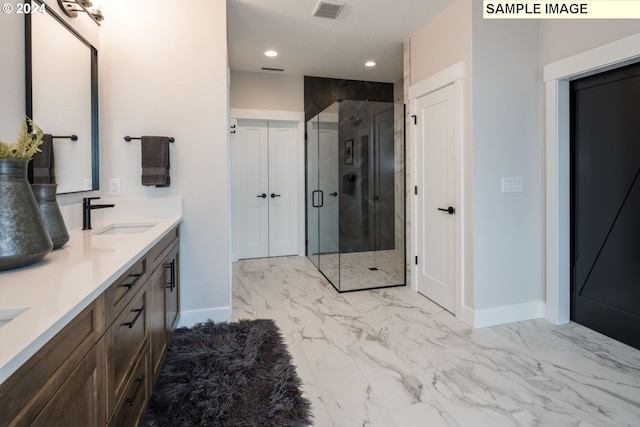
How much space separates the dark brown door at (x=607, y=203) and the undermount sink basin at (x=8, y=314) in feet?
10.5

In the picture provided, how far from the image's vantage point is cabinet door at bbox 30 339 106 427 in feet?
2.39

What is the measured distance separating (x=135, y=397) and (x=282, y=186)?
390 centimetres

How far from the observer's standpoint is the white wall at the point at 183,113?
2.49 meters

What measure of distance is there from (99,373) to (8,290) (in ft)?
1.10

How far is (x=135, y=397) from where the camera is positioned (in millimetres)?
1314

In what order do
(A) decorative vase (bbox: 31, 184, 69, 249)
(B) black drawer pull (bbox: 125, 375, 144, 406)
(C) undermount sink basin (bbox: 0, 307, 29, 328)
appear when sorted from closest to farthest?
(C) undermount sink basin (bbox: 0, 307, 29, 328), (B) black drawer pull (bbox: 125, 375, 144, 406), (A) decorative vase (bbox: 31, 184, 69, 249)

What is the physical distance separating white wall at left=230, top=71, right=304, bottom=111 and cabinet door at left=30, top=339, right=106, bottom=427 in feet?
13.7

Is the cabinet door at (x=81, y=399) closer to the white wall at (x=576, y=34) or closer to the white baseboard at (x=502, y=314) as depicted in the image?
the white baseboard at (x=502, y=314)

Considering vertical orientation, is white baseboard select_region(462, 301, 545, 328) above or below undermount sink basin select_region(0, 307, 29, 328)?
below

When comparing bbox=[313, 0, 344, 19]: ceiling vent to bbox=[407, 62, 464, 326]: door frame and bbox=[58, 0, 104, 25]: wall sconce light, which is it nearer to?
bbox=[407, 62, 464, 326]: door frame

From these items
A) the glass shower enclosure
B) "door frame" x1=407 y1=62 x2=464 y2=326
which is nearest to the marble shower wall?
the glass shower enclosure

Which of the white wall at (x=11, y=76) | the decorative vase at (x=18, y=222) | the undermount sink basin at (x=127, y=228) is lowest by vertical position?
the undermount sink basin at (x=127, y=228)

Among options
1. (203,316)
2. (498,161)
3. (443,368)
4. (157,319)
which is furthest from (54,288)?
(498,161)

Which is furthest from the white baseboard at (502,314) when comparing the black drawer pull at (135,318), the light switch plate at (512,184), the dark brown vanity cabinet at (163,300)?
the black drawer pull at (135,318)
